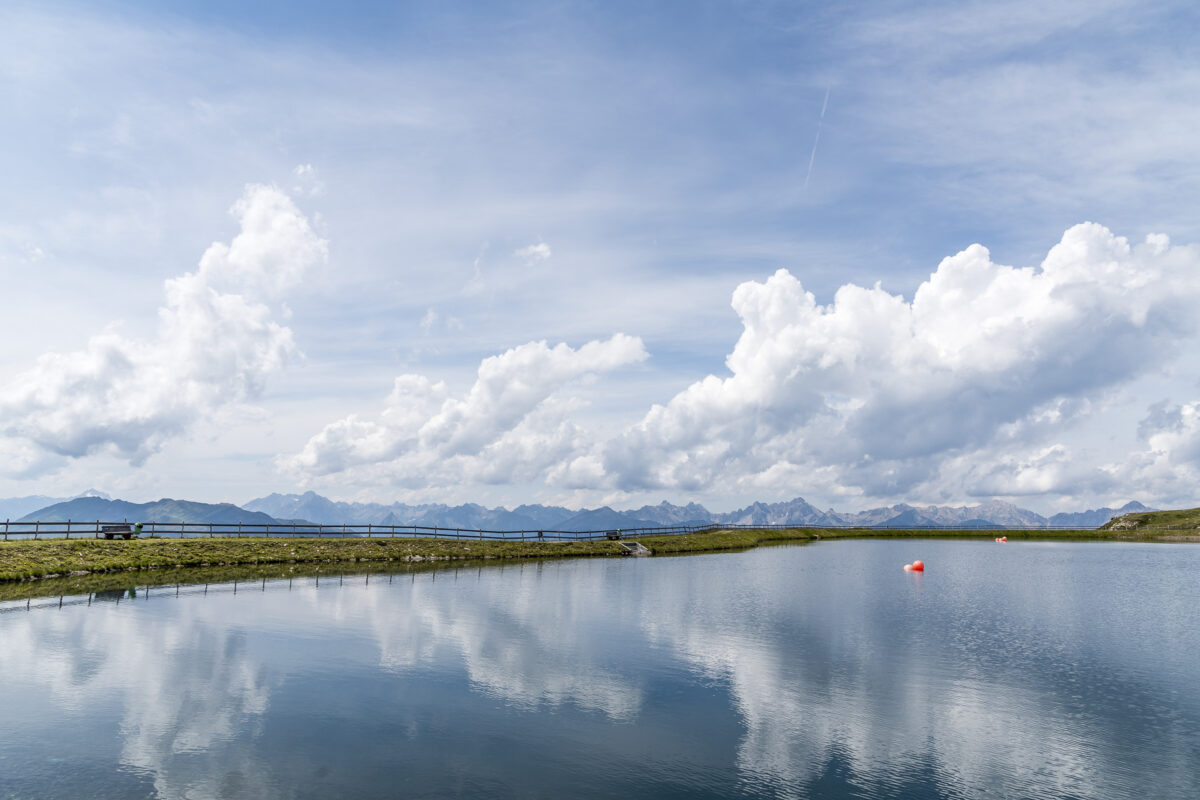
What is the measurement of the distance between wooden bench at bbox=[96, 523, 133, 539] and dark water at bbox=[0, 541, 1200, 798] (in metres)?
38.1

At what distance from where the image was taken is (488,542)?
113625 millimetres

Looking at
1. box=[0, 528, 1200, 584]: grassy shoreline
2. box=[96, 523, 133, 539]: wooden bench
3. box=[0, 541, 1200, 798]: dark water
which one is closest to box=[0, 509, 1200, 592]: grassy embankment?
box=[0, 528, 1200, 584]: grassy shoreline

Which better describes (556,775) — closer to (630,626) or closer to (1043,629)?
(630,626)

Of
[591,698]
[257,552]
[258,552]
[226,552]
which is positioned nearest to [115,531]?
[226,552]

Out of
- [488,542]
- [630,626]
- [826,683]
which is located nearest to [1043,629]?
[826,683]

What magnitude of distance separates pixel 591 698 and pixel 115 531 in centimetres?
8355

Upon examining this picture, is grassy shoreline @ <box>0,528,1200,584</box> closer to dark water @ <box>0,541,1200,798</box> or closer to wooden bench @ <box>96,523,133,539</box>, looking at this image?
wooden bench @ <box>96,523,133,539</box>

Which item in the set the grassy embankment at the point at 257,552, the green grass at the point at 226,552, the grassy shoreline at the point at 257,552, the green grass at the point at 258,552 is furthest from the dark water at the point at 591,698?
the grassy shoreline at the point at 257,552

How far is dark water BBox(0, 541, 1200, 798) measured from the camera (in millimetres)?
21938

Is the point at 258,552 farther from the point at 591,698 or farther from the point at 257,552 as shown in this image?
the point at 591,698

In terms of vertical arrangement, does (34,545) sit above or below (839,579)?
above

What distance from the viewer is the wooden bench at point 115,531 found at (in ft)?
280

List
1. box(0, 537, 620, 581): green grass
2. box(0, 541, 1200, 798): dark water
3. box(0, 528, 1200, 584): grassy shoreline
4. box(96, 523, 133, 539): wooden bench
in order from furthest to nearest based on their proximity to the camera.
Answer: box(96, 523, 133, 539): wooden bench, box(0, 528, 1200, 584): grassy shoreline, box(0, 537, 620, 581): green grass, box(0, 541, 1200, 798): dark water

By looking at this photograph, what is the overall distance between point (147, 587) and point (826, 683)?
192ft
